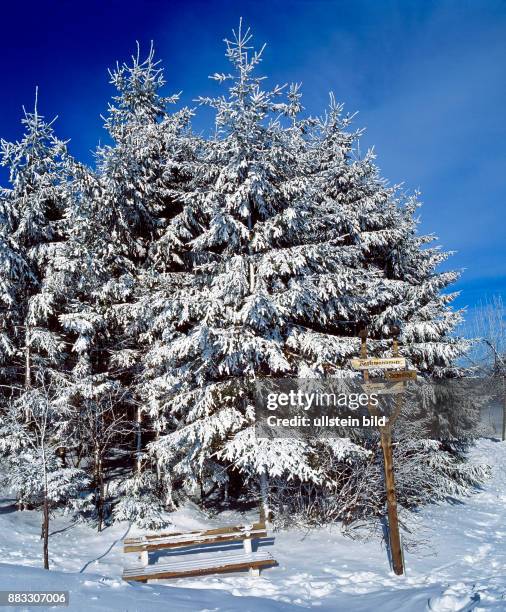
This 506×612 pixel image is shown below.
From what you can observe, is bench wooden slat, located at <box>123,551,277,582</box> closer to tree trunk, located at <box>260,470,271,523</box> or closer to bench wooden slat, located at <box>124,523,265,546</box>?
bench wooden slat, located at <box>124,523,265,546</box>

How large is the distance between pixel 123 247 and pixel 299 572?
32.1ft

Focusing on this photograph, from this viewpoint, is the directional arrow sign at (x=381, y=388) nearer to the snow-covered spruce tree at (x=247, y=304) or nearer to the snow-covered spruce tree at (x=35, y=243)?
the snow-covered spruce tree at (x=247, y=304)

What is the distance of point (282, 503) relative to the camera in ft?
35.5

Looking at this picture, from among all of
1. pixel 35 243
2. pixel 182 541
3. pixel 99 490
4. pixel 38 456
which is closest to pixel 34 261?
pixel 35 243

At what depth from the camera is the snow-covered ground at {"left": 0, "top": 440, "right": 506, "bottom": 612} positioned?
581cm

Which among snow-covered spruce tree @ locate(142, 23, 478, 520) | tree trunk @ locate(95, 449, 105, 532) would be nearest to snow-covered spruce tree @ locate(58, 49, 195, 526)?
tree trunk @ locate(95, 449, 105, 532)

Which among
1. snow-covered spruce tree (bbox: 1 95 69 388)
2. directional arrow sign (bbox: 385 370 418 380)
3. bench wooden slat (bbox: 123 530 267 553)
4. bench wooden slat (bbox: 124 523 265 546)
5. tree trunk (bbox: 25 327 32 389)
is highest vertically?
snow-covered spruce tree (bbox: 1 95 69 388)

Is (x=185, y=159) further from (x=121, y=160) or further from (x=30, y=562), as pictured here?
(x=30, y=562)

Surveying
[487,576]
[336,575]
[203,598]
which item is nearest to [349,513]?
[336,575]

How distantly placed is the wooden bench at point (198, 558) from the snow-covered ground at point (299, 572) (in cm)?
22

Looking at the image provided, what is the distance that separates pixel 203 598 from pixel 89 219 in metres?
9.94

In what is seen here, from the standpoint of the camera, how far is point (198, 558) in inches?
340

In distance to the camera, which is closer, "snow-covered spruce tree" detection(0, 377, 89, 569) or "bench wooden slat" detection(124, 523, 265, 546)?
"bench wooden slat" detection(124, 523, 265, 546)

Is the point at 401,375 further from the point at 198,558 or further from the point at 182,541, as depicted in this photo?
the point at 198,558
